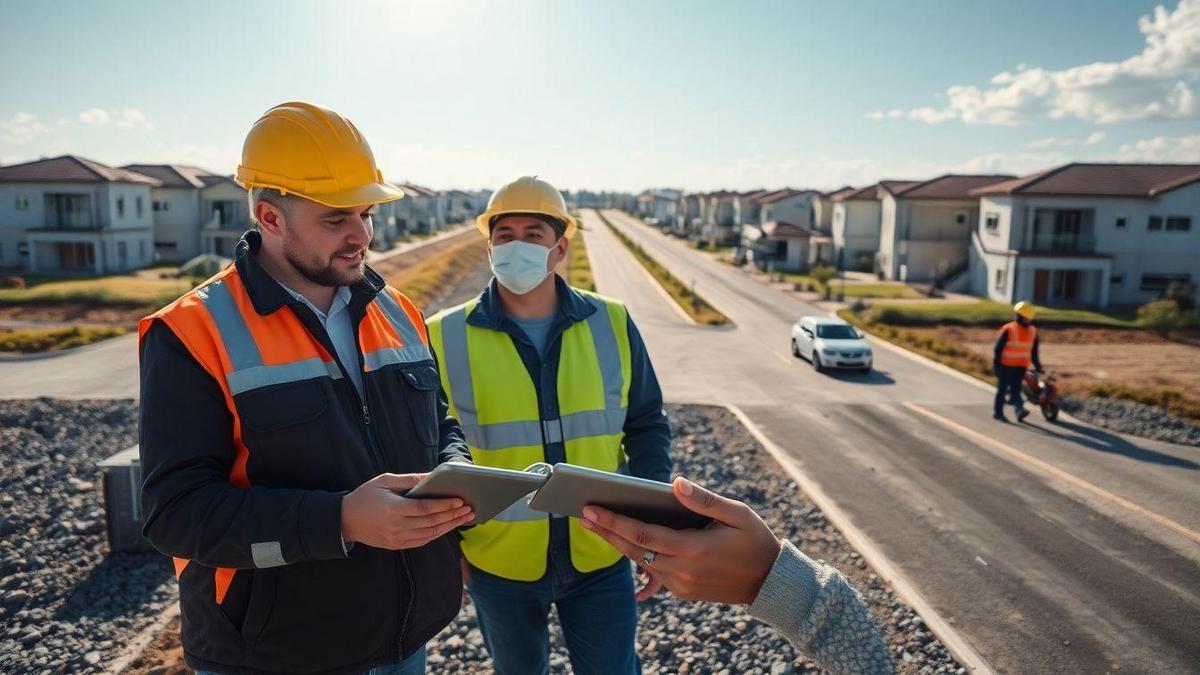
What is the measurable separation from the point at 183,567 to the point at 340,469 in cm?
63

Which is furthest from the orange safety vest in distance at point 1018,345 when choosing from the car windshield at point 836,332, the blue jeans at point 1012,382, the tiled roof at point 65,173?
the tiled roof at point 65,173

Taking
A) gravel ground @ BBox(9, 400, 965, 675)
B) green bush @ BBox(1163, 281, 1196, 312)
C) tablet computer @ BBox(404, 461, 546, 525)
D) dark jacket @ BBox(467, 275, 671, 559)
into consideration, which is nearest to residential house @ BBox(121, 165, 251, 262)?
gravel ground @ BBox(9, 400, 965, 675)

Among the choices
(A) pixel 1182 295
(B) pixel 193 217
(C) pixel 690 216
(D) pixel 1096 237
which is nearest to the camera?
(A) pixel 1182 295

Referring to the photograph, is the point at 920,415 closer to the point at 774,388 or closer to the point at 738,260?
the point at 774,388

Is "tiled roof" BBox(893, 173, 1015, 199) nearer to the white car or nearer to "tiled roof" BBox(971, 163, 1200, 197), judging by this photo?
"tiled roof" BBox(971, 163, 1200, 197)

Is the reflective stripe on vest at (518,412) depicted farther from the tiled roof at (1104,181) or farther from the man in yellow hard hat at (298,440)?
the tiled roof at (1104,181)

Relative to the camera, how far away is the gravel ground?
5285 millimetres

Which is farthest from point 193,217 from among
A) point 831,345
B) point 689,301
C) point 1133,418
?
point 1133,418

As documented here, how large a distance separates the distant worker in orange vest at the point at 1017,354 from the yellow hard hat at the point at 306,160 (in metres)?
12.5

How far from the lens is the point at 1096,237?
3319 cm

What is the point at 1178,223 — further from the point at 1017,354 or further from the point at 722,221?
the point at 722,221

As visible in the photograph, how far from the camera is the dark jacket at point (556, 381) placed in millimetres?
3607

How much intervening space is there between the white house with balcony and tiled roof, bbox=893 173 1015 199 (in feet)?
Answer: 19.7

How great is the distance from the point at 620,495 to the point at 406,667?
139 cm
